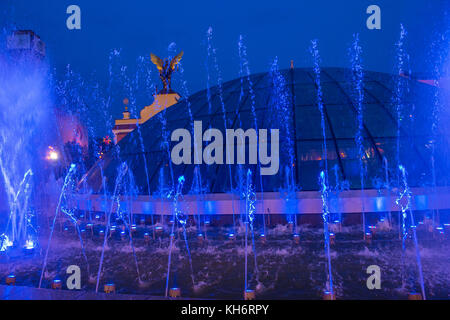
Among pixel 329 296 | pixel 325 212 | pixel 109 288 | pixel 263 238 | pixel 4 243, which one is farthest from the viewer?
pixel 325 212

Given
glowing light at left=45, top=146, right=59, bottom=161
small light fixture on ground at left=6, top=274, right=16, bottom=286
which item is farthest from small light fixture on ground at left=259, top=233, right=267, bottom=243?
glowing light at left=45, top=146, right=59, bottom=161

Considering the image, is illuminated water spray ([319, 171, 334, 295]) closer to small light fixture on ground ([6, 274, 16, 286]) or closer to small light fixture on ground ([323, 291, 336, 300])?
small light fixture on ground ([323, 291, 336, 300])

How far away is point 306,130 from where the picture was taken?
12062 millimetres

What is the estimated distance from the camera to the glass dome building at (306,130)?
1107 cm

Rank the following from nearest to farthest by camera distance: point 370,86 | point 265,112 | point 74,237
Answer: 1. point 74,237
2. point 265,112
3. point 370,86

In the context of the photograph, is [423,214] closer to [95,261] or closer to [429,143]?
[429,143]

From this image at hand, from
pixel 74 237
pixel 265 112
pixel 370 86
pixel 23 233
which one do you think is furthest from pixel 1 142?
pixel 370 86

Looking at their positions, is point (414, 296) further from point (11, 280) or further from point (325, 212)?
point (11, 280)

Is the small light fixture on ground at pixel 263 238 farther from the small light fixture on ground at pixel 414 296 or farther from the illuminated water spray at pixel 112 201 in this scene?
the small light fixture on ground at pixel 414 296

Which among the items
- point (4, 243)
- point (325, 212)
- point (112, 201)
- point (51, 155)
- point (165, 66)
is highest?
point (165, 66)

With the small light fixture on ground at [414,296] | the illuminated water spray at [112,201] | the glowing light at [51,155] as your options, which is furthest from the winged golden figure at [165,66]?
the small light fixture on ground at [414,296]

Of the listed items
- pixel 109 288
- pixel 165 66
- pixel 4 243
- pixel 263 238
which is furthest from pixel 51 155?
pixel 109 288

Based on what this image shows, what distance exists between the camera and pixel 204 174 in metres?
12.1
